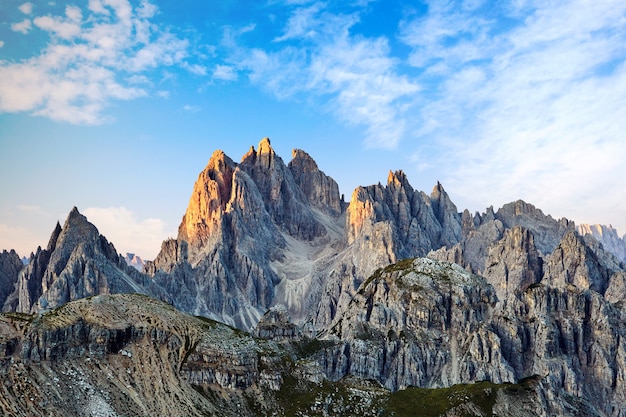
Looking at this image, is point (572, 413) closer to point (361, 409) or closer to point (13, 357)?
point (361, 409)

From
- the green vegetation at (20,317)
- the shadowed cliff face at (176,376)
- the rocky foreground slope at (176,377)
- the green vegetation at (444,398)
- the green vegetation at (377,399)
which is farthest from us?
the green vegetation at (444,398)

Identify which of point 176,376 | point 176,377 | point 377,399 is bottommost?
point 377,399

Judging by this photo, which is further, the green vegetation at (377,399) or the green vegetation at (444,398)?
the green vegetation at (444,398)

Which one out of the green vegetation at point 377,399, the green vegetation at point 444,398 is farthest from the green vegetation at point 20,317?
the green vegetation at point 444,398

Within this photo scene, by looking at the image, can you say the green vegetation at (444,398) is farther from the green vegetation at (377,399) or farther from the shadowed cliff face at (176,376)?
the shadowed cliff face at (176,376)

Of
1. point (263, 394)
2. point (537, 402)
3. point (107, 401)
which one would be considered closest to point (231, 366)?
point (263, 394)

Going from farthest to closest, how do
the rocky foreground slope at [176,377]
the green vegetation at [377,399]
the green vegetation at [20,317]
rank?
the green vegetation at [377,399] < the green vegetation at [20,317] < the rocky foreground slope at [176,377]

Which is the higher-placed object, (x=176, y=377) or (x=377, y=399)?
(x=176, y=377)

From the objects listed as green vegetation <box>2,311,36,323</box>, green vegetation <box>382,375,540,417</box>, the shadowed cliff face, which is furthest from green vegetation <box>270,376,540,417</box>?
green vegetation <box>2,311,36,323</box>

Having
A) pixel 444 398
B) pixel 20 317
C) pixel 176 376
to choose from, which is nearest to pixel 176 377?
pixel 176 376

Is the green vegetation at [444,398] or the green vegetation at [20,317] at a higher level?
the green vegetation at [20,317]

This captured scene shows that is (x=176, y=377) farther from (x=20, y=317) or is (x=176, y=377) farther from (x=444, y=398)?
(x=444, y=398)

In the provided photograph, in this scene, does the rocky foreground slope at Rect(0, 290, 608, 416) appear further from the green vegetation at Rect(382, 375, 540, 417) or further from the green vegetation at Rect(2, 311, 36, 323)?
the green vegetation at Rect(2, 311, 36, 323)

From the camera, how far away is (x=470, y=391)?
561ft
